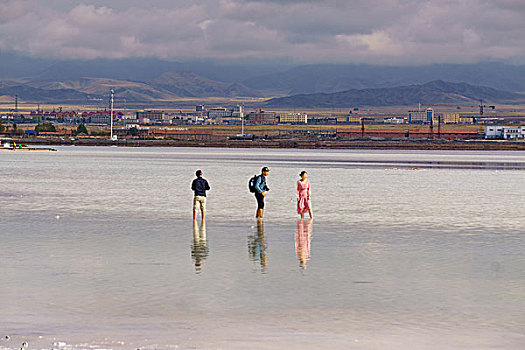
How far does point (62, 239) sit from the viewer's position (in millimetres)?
25484

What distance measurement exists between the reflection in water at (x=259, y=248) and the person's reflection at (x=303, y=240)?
939mm

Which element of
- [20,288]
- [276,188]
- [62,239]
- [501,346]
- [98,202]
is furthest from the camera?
[276,188]

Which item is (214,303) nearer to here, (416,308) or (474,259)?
(416,308)

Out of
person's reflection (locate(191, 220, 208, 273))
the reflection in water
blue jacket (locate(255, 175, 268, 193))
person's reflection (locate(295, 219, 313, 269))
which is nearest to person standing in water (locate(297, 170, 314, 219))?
person's reflection (locate(295, 219, 313, 269))

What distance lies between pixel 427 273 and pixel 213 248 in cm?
682

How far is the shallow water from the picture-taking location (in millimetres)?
13672

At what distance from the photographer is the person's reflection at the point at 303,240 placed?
21952 mm

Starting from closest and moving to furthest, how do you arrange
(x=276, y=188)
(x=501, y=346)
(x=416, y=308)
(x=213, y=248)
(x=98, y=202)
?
(x=501, y=346) → (x=416, y=308) → (x=213, y=248) → (x=98, y=202) → (x=276, y=188)

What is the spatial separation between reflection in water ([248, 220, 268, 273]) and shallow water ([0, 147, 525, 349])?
0.05 metres

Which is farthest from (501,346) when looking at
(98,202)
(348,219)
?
(98,202)

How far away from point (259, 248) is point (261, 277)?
4.83 m

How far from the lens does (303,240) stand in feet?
84.5

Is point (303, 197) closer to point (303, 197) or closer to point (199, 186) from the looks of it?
point (303, 197)

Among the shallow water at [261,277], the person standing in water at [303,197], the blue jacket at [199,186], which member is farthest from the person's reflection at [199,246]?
the person standing in water at [303,197]
